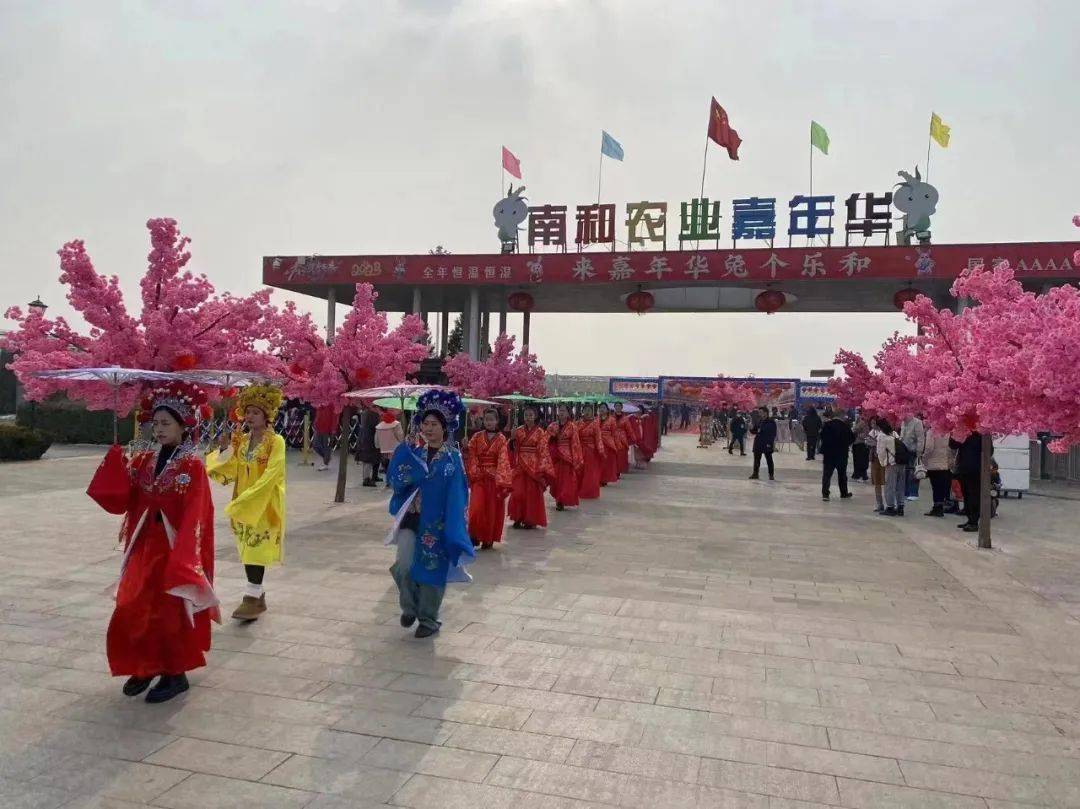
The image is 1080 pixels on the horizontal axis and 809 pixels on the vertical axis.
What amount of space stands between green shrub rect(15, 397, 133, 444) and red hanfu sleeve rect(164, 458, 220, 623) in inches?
778

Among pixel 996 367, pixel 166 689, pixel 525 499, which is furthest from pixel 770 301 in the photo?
pixel 166 689

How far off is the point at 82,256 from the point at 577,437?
7.25 meters

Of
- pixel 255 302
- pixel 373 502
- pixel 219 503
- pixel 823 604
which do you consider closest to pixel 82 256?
pixel 255 302

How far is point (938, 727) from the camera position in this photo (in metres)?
3.92

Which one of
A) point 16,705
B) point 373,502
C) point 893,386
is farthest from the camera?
point 373,502

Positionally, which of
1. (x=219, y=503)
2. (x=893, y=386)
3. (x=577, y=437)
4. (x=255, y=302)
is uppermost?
(x=255, y=302)

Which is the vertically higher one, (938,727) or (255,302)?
(255,302)

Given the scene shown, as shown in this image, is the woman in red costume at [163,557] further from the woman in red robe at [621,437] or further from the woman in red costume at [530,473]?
the woman in red robe at [621,437]

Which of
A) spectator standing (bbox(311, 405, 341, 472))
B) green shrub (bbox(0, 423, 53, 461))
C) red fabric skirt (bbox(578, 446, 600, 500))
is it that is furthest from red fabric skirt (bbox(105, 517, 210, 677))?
green shrub (bbox(0, 423, 53, 461))

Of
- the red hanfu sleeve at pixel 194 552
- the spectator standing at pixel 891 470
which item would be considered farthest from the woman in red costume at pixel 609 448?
the red hanfu sleeve at pixel 194 552

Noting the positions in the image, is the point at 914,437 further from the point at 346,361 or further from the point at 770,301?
the point at 346,361

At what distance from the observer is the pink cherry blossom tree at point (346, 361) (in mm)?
11297

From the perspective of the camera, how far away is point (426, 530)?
5.22m

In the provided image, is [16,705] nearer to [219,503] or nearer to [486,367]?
[219,503]
